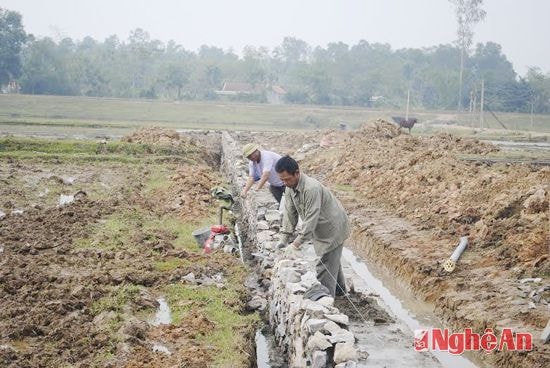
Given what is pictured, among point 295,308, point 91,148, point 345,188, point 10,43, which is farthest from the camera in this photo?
point 10,43

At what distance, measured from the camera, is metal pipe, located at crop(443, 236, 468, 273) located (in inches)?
440

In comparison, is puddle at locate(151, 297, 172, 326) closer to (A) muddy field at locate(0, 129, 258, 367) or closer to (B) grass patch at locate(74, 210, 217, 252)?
(A) muddy field at locate(0, 129, 258, 367)

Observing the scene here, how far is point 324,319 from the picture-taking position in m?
6.45

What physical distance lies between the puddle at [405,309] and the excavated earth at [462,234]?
0.21 meters

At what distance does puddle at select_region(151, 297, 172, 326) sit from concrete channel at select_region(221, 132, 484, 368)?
130 centimetres

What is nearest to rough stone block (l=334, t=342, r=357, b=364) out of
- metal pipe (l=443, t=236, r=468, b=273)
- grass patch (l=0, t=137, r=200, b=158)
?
metal pipe (l=443, t=236, r=468, b=273)

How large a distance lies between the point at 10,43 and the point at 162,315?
67.1m

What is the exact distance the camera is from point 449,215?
46.1ft

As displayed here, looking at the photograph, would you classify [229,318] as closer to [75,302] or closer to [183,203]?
[75,302]

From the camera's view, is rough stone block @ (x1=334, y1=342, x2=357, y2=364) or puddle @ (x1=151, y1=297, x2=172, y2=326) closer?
rough stone block @ (x1=334, y1=342, x2=357, y2=364)

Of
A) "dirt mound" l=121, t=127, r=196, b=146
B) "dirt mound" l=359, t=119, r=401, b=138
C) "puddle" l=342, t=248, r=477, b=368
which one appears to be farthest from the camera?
"dirt mound" l=359, t=119, r=401, b=138

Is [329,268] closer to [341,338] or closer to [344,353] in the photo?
[341,338]

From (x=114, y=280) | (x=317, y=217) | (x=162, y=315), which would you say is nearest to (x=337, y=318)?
(x=317, y=217)

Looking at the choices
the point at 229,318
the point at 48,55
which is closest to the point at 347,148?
the point at 229,318
